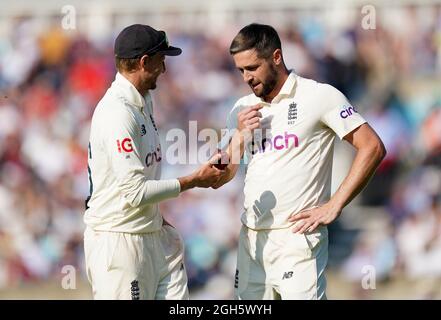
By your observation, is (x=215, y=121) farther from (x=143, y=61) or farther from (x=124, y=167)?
(x=124, y=167)

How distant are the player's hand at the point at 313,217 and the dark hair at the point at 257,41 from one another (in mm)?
912

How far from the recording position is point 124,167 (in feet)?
15.4

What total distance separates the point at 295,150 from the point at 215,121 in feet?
9.20

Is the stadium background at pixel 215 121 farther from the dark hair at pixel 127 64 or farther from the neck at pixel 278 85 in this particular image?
the dark hair at pixel 127 64

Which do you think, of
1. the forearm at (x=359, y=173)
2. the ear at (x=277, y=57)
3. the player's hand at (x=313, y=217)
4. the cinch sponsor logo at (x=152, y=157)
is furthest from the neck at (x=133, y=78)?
the forearm at (x=359, y=173)

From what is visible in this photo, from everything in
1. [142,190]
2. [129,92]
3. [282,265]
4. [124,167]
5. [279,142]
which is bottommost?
[282,265]

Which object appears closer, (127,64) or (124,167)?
(124,167)

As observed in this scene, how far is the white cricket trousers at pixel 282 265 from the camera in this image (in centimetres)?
495

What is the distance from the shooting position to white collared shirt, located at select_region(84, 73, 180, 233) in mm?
4699

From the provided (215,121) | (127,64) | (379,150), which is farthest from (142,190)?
(215,121)

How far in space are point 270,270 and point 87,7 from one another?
387cm

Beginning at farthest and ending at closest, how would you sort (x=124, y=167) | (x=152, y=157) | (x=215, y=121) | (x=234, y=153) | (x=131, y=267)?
(x=215, y=121)
(x=234, y=153)
(x=152, y=157)
(x=131, y=267)
(x=124, y=167)
